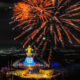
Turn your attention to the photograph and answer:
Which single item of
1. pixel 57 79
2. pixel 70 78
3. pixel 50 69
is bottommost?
pixel 70 78

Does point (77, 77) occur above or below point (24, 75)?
below

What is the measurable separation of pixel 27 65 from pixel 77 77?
18.6 meters

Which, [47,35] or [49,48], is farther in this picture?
[49,48]

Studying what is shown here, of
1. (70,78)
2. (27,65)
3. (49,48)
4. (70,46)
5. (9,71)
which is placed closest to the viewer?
(9,71)

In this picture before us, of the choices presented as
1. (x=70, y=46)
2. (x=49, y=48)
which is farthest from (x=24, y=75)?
(x=70, y=46)

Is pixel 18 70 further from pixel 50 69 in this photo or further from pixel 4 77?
pixel 50 69

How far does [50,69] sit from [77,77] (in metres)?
19.3

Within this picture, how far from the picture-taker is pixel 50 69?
754 inches

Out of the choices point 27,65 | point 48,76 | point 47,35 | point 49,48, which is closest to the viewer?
point 48,76

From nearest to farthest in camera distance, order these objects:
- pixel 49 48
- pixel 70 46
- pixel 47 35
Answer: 1. pixel 47 35
2. pixel 49 48
3. pixel 70 46

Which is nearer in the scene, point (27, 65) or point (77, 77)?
point (27, 65)

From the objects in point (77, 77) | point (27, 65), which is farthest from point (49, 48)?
point (27, 65)

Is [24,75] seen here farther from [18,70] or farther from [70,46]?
[70,46]

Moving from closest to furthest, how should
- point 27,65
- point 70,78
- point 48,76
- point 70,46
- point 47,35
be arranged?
1. point 48,76
2. point 27,65
3. point 70,78
4. point 47,35
5. point 70,46
